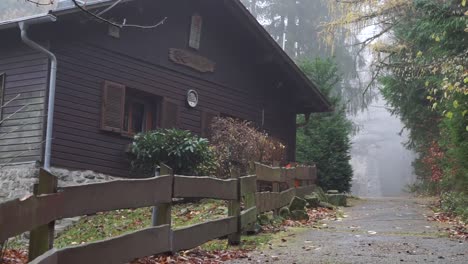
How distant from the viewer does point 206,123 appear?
15.8m

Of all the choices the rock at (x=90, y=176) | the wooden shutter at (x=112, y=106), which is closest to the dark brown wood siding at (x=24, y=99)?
the rock at (x=90, y=176)

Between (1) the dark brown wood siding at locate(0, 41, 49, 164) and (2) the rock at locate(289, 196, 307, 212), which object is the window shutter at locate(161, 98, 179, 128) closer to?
(1) the dark brown wood siding at locate(0, 41, 49, 164)

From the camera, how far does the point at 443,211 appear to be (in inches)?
511

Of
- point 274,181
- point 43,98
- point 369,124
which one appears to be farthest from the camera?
point 369,124

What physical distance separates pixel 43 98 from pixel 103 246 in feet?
27.1

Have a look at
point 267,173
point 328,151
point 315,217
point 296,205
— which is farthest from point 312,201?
point 328,151

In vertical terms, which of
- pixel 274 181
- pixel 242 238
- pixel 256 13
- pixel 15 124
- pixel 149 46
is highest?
pixel 256 13

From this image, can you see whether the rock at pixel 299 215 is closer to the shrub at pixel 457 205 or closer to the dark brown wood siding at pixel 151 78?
the shrub at pixel 457 205

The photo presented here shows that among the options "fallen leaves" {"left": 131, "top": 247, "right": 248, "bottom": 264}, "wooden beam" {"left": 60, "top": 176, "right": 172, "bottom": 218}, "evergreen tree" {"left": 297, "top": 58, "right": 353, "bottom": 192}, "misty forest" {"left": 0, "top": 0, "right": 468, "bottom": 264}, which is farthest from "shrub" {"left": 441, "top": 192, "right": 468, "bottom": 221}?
"wooden beam" {"left": 60, "top": 176, "right": 172, "bottom": 218}

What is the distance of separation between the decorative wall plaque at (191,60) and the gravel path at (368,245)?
6.86 m

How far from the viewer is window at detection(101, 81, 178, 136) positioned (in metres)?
13.2

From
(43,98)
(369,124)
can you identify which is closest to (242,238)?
(43,98)

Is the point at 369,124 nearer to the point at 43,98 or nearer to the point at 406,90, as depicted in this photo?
the point at 406,90

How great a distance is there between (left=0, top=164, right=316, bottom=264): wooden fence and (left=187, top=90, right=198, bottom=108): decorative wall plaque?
713 cm
